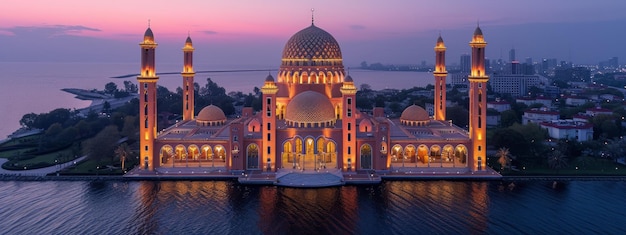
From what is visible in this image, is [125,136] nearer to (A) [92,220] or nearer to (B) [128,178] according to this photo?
(B) [128,178]

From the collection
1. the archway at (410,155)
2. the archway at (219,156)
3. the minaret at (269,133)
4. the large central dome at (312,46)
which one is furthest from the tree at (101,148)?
the archway at (410,155)

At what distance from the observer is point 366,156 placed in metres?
40.3

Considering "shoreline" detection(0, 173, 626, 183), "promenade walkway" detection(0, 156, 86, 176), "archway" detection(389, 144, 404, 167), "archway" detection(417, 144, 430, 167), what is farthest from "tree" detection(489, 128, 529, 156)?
"promenade walkway" detection(0, 156, 86, 176)

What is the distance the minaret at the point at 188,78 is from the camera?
2032 inches

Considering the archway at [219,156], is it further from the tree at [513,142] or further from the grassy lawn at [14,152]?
the tree at [513,142]

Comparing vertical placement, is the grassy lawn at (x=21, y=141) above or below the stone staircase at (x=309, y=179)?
above

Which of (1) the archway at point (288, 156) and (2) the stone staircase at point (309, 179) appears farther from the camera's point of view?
(1) the archway at point (288, 156)

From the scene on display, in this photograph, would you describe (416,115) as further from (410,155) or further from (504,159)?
(504,159)

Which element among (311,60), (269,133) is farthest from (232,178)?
(311,60)

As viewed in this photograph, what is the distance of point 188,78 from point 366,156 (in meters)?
21.0

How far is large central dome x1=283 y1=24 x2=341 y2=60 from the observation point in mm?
48219

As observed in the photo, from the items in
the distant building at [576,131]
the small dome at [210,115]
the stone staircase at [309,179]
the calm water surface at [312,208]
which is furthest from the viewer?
the distant building at [576,131]

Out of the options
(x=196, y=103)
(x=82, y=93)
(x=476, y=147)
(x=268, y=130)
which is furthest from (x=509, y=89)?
(x=82, y=93)

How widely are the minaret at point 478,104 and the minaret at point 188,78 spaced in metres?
26.6
